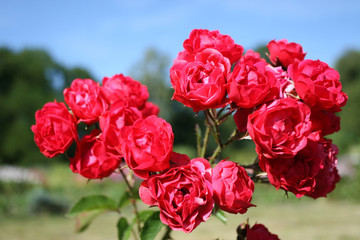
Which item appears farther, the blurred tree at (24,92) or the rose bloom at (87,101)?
the blurred tree at (24,92)

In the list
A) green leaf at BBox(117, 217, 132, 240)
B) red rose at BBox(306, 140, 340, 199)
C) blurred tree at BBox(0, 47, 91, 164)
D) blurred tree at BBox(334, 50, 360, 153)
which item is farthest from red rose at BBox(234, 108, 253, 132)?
blurred tree at BBox(0, 47, 91, 164)

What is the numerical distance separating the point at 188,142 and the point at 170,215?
19.3 metres

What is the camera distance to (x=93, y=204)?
148 cm

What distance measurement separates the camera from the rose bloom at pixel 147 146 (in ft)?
2.90

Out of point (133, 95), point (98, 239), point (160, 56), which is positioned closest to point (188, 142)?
point (160, 56)

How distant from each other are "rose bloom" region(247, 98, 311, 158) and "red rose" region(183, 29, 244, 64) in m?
0.21

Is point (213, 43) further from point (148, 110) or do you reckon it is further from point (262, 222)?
point (262, 222)

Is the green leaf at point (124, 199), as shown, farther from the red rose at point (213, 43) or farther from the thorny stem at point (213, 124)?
the red rose at point (213, 43)

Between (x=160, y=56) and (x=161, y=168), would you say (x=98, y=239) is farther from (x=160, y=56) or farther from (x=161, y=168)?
(x=160, y=56)

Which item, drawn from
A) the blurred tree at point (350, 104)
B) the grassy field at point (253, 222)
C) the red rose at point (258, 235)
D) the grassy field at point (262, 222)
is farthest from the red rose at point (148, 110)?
the blurred tree at point (350, 104)

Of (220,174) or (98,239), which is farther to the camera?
(98,239)

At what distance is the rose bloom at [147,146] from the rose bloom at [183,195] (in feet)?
0.10

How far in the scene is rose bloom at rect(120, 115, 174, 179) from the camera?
34.9 inches

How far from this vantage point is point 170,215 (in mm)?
885
